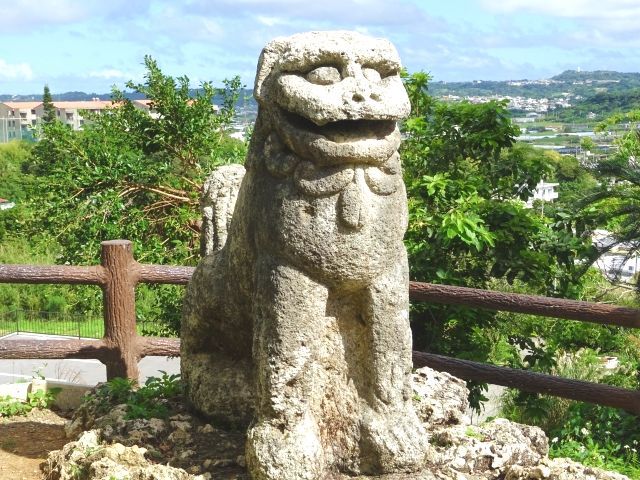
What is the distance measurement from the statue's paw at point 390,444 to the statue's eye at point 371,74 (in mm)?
1298

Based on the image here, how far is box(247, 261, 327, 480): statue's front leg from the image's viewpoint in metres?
3.10

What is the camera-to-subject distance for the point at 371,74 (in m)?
3.10

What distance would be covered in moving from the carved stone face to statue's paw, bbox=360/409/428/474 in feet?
3.36

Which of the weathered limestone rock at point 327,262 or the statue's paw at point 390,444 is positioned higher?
the weathered limestone rock at point 327,262

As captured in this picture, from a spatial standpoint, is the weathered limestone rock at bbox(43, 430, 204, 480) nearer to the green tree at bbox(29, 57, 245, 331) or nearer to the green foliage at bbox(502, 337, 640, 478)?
the green foliage at bbox(502, 337, 640, 478)

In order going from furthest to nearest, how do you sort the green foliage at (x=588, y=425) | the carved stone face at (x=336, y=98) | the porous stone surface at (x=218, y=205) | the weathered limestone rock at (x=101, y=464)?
the green foliage at (x=588, y=425) < the porous stone surface at (x=218, y=205) < the weathered limestone rock at (x=101, y=464) < the carved stone face at (x=336, y=98)

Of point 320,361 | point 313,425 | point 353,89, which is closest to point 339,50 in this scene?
point 353,89

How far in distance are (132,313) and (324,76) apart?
2813mm

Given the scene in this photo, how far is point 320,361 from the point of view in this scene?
3.28 meters

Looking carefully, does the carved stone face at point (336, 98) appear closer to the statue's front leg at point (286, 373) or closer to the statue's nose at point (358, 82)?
the statue's nose at point (358, 82)

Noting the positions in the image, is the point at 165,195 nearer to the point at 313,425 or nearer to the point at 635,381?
the point at 635,381

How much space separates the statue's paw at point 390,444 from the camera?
3.25 m

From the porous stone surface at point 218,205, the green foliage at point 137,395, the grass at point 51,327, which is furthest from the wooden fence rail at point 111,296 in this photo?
the grass at point 51,327

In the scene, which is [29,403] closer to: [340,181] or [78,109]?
[340,181]
